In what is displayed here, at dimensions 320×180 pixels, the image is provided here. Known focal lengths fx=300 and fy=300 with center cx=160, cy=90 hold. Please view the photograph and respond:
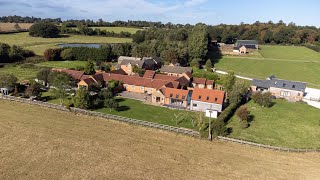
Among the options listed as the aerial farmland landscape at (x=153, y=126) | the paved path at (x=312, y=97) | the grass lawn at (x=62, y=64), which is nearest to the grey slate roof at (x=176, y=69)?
the aerial farmland landscape at (x=153, y=126)

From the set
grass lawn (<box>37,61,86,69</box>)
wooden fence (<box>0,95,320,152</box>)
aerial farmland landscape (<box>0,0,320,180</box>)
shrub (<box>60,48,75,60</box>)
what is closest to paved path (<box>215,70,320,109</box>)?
aerial farmland landscape (<box>0,0,320,180</box>)

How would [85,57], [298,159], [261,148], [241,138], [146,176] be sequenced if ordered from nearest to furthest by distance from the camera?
1. [146,176]
2. [298,159]
3. [261,148]
4. [241,138]
5. [85,57]

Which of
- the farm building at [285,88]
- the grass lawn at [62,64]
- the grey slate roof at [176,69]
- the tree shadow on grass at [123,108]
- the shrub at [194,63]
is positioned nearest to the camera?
the tree shadow on grass at [123,108]

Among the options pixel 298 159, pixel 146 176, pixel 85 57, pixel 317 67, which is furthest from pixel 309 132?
pixel 85 57

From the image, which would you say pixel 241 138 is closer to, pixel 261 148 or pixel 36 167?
pixel 261 148

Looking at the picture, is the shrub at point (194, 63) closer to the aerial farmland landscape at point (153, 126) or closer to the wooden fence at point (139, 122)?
the aerial farmland landscape at point (153, 126)

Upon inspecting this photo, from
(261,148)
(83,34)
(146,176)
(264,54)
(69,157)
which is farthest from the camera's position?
(83,34)

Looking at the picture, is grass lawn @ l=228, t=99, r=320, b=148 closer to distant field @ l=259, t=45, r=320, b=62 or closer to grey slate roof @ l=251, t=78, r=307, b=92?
grey slate roof @ l=251, t=78, r=307, b=92

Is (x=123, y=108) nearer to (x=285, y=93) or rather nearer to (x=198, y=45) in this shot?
(x=285, y=93)
